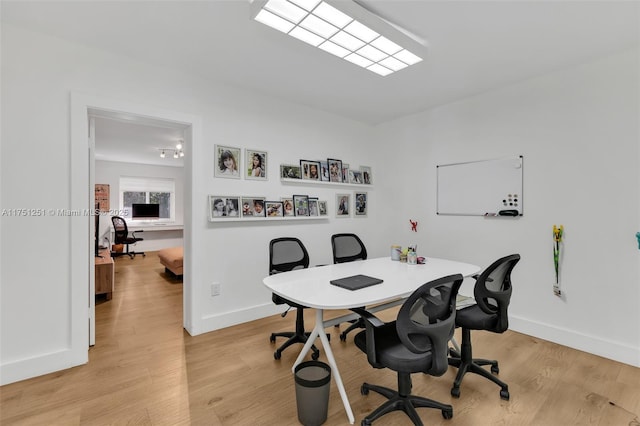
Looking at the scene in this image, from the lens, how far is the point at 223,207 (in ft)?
10.8

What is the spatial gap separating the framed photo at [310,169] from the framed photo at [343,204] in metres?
0.50

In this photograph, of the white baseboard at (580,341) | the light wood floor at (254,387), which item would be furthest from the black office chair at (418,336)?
the white baseboard at (580,341)

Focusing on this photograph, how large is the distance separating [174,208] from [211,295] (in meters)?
6.58

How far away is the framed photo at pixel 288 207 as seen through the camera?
3763 mm

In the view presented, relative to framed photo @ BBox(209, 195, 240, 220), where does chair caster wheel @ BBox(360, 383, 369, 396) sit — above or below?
below

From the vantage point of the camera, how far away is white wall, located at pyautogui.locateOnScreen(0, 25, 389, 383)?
2268 mm

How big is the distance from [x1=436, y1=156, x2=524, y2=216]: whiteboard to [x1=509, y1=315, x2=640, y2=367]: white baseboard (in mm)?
1158

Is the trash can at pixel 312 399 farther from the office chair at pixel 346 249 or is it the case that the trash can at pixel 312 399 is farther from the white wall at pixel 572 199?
the white wall at pixel 572 199

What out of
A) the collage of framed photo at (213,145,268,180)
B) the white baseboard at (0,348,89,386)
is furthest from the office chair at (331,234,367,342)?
the white baseboard at (0,348,89,386)

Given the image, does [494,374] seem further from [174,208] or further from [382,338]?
[174,208]

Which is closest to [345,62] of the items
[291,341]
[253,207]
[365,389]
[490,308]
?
[253,207]

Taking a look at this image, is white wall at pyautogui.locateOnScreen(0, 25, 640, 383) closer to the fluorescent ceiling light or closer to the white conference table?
the white conference table

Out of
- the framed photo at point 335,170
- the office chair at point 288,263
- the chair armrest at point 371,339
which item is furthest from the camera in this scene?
the framed photo at point 335,170

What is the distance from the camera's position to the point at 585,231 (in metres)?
2.81
